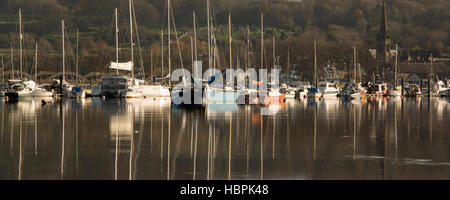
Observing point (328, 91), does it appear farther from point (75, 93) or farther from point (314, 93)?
point (75, 93)

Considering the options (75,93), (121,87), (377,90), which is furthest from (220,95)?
(377,90)

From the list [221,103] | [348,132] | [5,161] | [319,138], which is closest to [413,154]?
[319,138]

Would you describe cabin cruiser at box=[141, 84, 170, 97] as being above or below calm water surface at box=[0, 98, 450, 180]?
above

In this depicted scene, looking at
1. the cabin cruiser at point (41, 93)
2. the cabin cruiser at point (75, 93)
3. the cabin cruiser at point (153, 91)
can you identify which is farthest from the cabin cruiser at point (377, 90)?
the cabin cruiser at point (41, 93)

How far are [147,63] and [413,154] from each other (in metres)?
137

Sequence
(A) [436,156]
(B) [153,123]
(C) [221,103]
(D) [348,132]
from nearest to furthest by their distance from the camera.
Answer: (A) [436,156], (D) [348,132], (B) [153,123], (C) [221,103]

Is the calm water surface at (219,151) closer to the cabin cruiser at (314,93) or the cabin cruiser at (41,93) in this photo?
the cabin cruiser at (41,93)

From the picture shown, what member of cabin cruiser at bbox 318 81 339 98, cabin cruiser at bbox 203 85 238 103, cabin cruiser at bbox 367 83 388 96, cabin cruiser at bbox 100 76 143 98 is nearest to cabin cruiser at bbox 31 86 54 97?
cabin cruiser at bbox 100 76 143 98

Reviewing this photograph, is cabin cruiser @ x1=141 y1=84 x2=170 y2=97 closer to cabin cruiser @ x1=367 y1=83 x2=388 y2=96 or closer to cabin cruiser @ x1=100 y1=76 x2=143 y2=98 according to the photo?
cabin cruiser @ x1=100 y1=76 x2=143 y2=98

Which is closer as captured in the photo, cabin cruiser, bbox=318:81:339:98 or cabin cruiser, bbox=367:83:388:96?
cabin cruiser, bbox=318:81:339:98

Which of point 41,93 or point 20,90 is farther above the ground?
point 20,90

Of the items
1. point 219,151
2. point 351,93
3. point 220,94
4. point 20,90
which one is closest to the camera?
point 219,151
